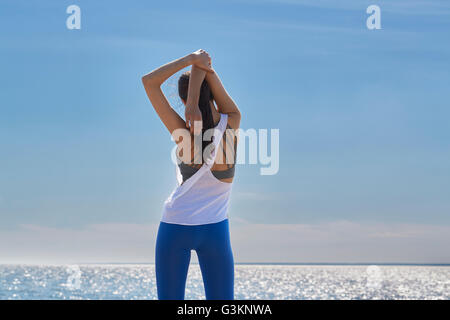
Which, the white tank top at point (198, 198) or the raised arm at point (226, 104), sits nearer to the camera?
the white tank top at point (198, 198)

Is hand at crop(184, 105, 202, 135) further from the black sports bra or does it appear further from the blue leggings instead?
the blue leggings

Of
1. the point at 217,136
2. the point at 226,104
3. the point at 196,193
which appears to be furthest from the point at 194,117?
the point at 196,193

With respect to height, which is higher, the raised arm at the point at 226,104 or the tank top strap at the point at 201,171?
the raised arm at the point at 226,104

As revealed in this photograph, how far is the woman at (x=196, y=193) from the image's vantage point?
339 cm

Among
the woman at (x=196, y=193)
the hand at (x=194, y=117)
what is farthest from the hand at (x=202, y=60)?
the hand at (x=194, y=117)

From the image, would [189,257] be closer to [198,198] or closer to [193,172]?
[198,198]

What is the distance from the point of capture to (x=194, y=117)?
3367 millimetres

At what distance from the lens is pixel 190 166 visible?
3432mm

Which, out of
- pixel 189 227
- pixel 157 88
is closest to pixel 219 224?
pixel 189 227

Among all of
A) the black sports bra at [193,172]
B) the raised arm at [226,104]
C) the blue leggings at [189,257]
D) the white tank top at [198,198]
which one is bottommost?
the blue leggings at [189,257]

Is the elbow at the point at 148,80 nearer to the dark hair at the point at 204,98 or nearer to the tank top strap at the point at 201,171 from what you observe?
the dark hair at the point at 204,98
